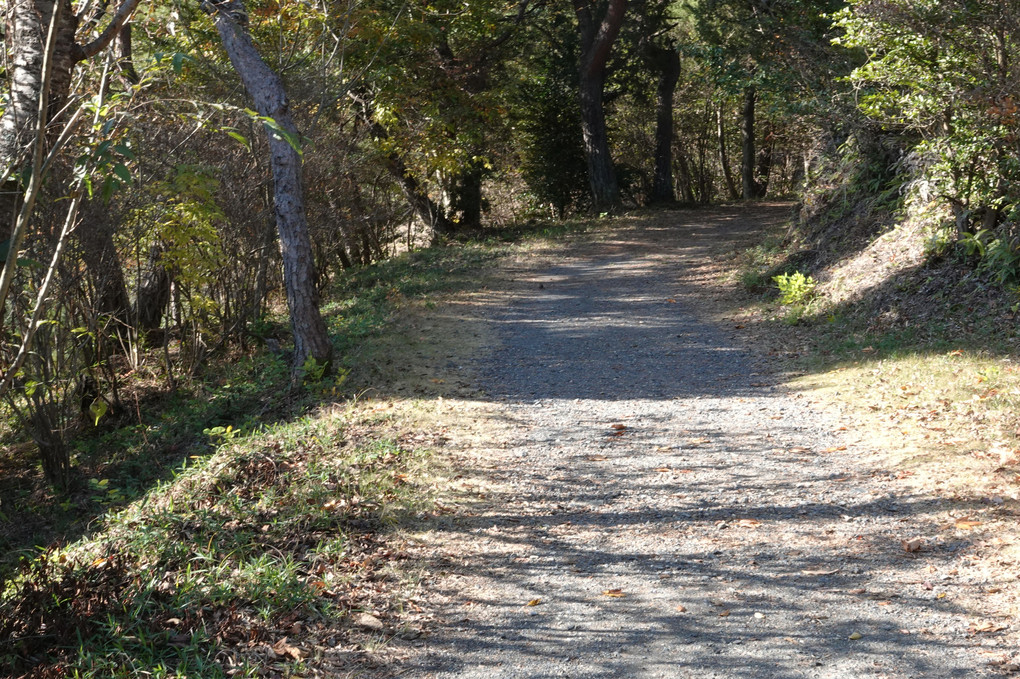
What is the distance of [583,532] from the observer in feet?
17.4

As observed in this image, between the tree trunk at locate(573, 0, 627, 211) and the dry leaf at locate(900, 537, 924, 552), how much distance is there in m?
16.8

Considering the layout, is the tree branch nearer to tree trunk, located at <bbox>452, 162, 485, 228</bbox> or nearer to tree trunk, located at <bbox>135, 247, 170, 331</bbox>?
tree trunk, located at <bbox>135, 247, 170, 331</bbox>

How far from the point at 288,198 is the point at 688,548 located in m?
5.59

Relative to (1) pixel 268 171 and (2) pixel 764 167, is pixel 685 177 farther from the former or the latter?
(1) pixel 268 171

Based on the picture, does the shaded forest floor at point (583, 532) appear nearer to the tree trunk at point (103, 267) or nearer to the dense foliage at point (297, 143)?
the dense foliage at point (297, 143)

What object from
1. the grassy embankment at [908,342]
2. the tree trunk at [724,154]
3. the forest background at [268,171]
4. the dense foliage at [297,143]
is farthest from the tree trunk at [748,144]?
the grassy embankment at [908,342]

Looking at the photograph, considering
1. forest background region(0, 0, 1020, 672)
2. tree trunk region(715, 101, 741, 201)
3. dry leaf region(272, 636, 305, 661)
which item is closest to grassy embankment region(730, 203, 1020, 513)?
forest background region(0, 0, 1020, 672)

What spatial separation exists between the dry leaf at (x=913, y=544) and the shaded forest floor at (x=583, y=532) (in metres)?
0.01

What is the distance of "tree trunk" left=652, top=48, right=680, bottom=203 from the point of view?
22203 mm

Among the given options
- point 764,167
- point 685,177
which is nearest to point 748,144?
point 764,167

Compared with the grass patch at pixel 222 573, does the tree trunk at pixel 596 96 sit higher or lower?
higher

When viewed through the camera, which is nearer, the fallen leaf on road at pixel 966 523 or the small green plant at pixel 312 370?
the fallen leaf on road at pixel 966 523

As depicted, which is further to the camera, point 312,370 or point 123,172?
point 312,370

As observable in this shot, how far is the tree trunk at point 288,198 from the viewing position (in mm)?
8305
